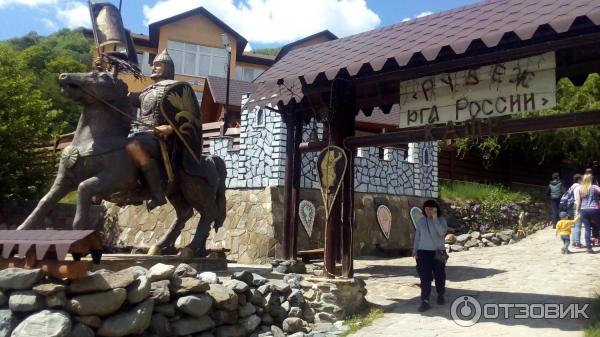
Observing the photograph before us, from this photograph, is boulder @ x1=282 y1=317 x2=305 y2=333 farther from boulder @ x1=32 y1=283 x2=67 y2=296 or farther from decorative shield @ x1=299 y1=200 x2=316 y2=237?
decorative shield @ x1=299 y1=200 x2=316 y2=237

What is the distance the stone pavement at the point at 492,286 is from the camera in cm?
633

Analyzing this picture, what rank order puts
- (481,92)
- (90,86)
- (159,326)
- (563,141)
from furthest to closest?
(563,141)
(90,86)
(481,92)
(159,326)

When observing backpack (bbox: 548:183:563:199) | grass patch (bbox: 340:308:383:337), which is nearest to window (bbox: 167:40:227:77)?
backpack (bbox: 548:183:563:199)

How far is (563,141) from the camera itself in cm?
2027

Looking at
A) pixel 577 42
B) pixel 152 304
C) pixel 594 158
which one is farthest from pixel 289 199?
pixel 594 158

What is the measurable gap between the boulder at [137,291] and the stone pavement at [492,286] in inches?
99.6

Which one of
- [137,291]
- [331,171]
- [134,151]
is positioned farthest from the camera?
[331,171]

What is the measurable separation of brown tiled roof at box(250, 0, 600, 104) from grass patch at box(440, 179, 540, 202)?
1092 centimetres

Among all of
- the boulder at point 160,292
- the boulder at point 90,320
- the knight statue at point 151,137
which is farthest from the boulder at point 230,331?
the knight statue at point 151,137

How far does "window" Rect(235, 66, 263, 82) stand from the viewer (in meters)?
36.2

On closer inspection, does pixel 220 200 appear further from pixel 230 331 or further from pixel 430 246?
pixel 430 246

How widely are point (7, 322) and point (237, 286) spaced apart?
7.85ft

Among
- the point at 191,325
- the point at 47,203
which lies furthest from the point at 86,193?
the point at 191,325

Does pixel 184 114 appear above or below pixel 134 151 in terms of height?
above
